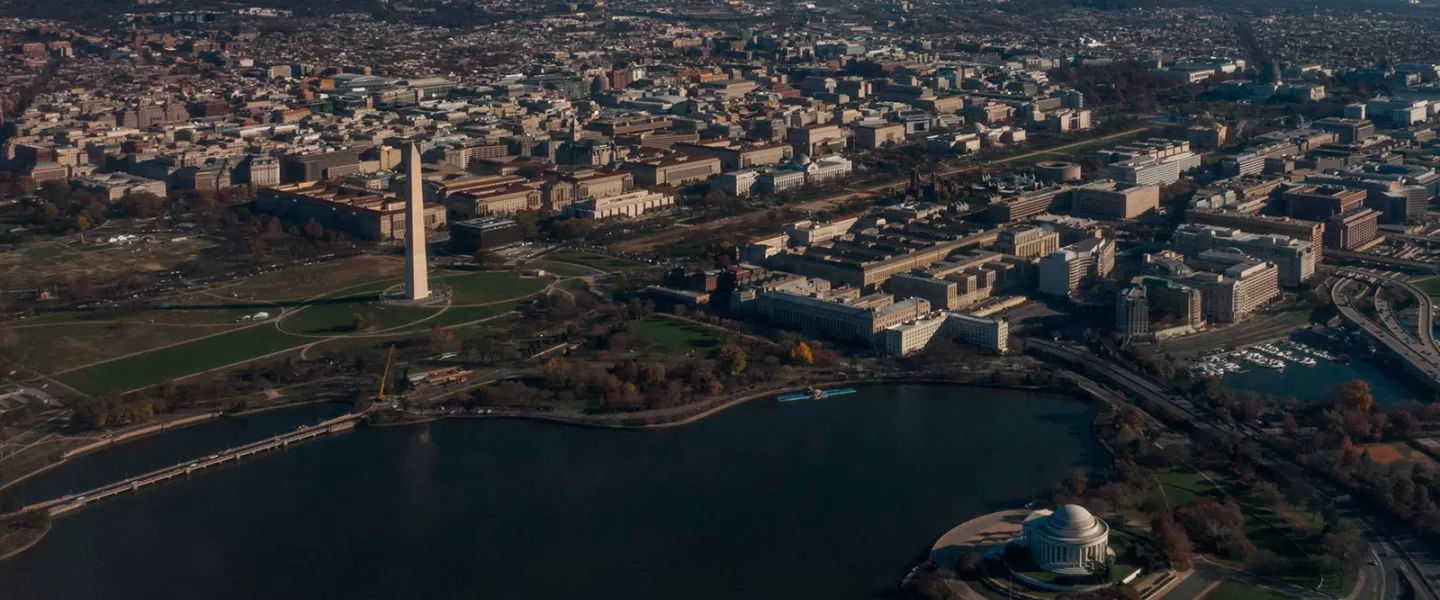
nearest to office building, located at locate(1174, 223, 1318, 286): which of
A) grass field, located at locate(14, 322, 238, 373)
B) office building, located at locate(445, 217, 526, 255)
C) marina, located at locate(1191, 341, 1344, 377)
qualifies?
marina, located at locate(1191, 341, 1344, 377)

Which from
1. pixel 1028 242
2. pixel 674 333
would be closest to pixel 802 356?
pixel 674 333

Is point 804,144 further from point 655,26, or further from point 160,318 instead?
point 655,26

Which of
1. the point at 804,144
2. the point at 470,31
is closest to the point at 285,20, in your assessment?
the point at 470,31

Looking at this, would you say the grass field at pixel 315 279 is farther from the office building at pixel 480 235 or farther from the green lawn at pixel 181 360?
the green lawn at pixel 181 360

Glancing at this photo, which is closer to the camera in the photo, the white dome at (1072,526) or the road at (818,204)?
the white dome at (1072,526)

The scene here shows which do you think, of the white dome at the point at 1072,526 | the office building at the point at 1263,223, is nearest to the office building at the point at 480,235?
the office building at the point at 1263,223

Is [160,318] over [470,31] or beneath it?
beneath
